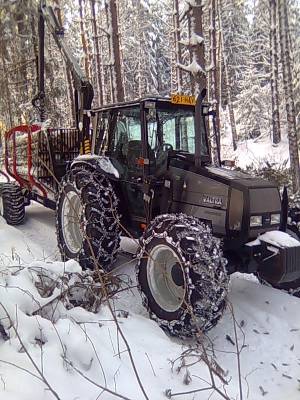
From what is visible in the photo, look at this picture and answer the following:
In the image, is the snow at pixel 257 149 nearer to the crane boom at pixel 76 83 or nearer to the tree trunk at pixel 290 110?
the tree trunk at pixel 290 110

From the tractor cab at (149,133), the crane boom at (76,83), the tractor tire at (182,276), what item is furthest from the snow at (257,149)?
the tractor tire at (182,276)

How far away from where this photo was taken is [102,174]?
20.0 feet

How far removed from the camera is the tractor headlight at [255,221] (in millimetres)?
4949

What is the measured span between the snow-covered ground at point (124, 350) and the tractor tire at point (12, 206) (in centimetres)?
277

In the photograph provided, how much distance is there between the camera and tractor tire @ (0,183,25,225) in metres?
8.28

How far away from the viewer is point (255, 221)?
16.4 feet

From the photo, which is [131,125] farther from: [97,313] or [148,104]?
[97,313]

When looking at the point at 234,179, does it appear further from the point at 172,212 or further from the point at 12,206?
the point at 12,206

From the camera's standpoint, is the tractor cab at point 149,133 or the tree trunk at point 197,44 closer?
the tractor cab at point 149,133

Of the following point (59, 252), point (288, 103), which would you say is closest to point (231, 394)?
point (59, 252)

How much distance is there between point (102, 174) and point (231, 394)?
3348 mm

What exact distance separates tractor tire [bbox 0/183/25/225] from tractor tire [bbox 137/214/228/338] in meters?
3.97

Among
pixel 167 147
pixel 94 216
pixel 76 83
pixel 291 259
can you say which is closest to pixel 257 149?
pixel 76 83

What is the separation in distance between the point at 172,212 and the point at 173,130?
1.09m
